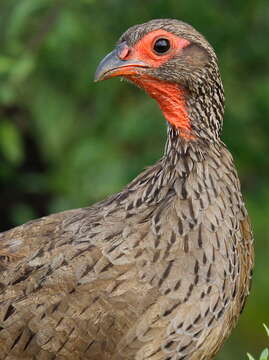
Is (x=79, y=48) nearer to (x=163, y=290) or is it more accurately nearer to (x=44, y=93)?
(x=44, y=93)

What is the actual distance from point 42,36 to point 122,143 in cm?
121

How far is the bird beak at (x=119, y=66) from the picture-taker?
6.17 metres

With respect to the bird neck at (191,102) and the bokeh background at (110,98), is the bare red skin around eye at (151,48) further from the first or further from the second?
the bokeh background at (110,98)

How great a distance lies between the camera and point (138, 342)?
237 inches

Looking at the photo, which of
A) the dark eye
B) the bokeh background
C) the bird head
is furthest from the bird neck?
the bokeh background

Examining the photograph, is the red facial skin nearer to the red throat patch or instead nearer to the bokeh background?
the red throat patch

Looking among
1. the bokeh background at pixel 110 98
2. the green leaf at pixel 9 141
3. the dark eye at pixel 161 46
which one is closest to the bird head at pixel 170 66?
the dark eye at pixel 161 46

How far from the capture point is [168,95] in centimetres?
623

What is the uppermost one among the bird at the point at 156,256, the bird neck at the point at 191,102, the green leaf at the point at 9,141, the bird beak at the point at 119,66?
the green leaf at the point at 9,141

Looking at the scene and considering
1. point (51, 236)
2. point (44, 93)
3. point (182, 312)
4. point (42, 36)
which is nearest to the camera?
point (182, 312)

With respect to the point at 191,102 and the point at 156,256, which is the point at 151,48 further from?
the point at 156,256

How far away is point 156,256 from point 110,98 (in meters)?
4.59

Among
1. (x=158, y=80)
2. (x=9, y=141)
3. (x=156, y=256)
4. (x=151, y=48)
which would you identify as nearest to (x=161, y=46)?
(x=151, y=48)

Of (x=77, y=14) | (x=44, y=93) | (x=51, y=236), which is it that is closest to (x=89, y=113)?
(x=44, y=93)
